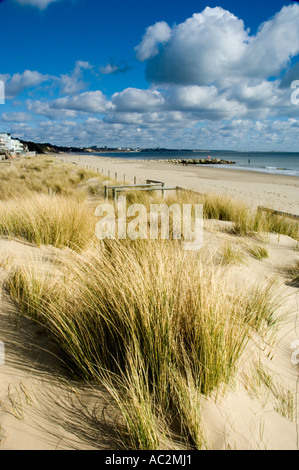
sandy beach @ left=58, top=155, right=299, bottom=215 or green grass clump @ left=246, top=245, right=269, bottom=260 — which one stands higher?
sandy beach @ left=58, top=155, right=299, bottom=215

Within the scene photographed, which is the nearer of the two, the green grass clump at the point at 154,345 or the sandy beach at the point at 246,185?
the green grass clump at the point at 154,345

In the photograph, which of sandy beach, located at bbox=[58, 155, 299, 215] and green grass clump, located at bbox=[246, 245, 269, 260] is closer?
green grass clump, located at bbox=[246, 245, 269, 260]

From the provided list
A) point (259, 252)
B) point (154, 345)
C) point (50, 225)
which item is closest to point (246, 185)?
point (259, 252)

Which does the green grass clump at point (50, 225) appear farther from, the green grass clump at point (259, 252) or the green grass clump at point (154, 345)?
the green grass clump at point (259, 252)

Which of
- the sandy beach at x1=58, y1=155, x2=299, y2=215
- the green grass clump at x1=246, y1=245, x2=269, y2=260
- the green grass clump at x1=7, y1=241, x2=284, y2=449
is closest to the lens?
the green grass clump at x1=7, y1=241, x2=284, y2=449

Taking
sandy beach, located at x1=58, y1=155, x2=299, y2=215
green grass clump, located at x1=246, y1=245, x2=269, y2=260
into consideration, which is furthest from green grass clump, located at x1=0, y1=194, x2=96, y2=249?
sandy beach, located at x1=58, y1=155, x2=299, y2=215

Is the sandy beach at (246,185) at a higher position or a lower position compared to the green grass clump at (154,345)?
higher

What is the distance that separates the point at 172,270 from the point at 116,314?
0.57 meters

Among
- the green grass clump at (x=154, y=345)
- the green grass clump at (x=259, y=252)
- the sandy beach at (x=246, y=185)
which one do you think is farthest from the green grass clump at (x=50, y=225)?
the sandy beach at (x=246, y=185)

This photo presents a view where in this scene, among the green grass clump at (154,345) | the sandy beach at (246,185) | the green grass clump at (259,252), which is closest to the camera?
the green grass clump at (154,345)

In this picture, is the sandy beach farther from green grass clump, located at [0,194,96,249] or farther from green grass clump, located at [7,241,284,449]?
green grass clump, located at [7,241,284,449]

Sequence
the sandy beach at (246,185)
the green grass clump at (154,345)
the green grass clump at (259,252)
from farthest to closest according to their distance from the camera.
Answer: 1. the sandy beach at (246,185)
2. the green grass clump at (259,252)
3. the green grass clump at (154,345)
